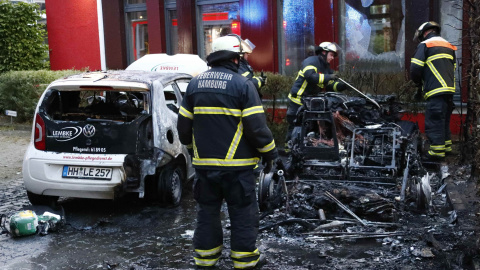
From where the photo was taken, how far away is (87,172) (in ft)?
22.4

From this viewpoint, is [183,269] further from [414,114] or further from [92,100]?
[414,114]

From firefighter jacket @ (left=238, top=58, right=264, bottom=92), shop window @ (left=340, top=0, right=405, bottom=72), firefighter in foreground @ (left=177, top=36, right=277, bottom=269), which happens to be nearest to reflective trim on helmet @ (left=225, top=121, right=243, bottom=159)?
firefighter in foreground @ (left=177, top=36, right=277, bottom=269)

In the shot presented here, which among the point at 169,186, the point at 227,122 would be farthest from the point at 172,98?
the point at 227,122

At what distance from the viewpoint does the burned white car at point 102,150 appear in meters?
6.82

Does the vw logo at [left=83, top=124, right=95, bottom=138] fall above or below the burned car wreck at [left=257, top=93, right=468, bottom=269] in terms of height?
above

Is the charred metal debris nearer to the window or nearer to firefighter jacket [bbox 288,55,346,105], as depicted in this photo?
firefighter jacket [bbox 288,55,346,105]

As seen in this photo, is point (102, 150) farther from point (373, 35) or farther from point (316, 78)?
point (373, 35)

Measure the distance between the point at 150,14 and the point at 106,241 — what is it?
10.8 m

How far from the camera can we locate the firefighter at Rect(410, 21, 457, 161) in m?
8.62

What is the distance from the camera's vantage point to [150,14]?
16.0 meters

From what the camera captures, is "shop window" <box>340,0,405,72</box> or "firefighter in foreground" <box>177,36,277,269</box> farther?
"shop window" <box>340,0,405,72</box>

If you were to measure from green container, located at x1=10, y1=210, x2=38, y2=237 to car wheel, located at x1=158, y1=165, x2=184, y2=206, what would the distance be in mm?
1487

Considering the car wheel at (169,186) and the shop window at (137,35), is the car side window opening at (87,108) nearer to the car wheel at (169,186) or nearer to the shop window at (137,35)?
the car wheel at (169,186)

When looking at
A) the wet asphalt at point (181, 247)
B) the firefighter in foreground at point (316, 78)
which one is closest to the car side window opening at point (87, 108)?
the wet asphalt at point (181, 247)
